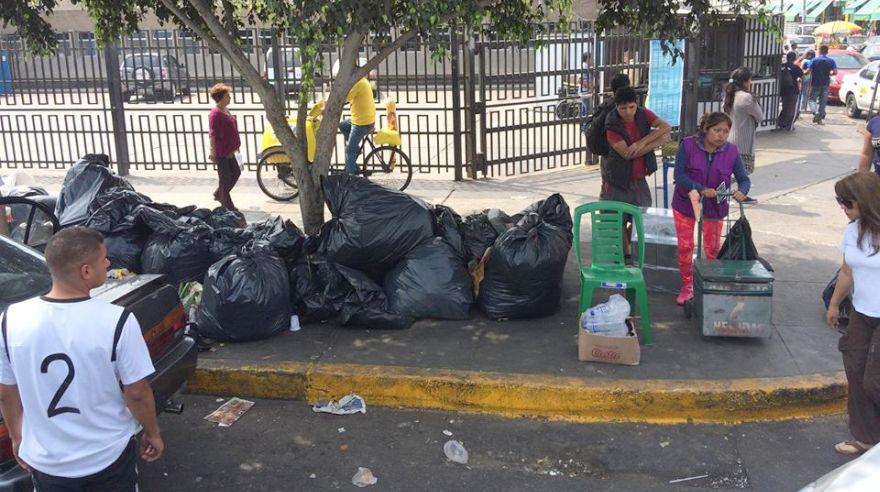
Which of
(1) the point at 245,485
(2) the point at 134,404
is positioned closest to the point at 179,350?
(1) the point at 245,485

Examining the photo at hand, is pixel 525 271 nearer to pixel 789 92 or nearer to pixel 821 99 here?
pixel 789 92

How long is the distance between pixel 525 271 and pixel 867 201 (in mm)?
2304

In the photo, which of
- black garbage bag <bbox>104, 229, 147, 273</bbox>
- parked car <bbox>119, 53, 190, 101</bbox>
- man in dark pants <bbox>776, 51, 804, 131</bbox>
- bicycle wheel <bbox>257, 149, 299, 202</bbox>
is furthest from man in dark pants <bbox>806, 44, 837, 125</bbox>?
black garbage bag <bbox>104, 229, 147, 273</bbox>

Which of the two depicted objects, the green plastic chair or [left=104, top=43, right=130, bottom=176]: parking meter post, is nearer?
the green plastic chair

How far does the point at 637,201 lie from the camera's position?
661 cm

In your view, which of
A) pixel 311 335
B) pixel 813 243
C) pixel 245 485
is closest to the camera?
pixel 245 485

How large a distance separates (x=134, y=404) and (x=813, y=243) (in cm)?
697

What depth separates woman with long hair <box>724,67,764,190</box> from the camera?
918cm

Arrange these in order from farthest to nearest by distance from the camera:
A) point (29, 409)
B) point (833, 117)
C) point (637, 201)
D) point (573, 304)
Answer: point (833, 117) → point (637, 201) → point (573, 304) → point (29, 409)

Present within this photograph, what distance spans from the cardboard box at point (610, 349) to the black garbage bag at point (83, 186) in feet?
14.0

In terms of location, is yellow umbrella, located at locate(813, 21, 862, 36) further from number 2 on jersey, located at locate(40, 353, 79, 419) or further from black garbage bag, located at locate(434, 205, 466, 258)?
number 2 on jersey, located at locate(40, 353, 79, 419)

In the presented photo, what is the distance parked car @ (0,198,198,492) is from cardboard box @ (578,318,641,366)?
2391mm

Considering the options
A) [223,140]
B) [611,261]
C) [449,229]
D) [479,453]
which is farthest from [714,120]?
[223,140]

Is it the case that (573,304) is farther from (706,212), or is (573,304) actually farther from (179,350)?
(179,350)
